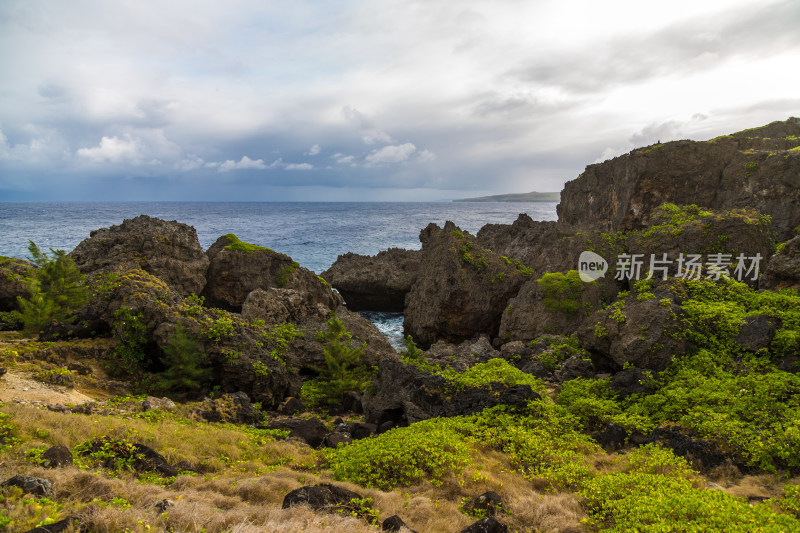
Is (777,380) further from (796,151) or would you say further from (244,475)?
(796,151)

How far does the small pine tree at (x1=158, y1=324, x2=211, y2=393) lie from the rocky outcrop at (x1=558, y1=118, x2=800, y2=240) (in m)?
32.8

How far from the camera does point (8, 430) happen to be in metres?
8.80

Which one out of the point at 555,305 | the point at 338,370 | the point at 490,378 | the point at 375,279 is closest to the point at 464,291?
the point at 555,305

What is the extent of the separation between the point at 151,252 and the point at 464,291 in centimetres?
2168

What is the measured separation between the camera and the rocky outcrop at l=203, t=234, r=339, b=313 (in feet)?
105

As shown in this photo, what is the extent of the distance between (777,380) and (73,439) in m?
18.1

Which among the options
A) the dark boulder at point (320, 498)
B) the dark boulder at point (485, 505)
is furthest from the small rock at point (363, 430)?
the dark boulder at point (485, 505)

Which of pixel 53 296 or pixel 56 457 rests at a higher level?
pixel 53 296

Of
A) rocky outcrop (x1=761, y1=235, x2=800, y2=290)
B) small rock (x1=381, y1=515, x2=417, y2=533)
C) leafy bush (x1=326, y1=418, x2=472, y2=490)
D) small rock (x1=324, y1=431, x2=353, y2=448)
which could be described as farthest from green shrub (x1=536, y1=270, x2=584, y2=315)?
small rock (x1=381, y1=515, x2=417, y2=533)

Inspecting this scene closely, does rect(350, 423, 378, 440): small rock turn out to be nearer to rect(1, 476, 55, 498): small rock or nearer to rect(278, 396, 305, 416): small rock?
rect(278, 396, 305, 416): small rock

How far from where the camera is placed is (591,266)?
27328 millimetres

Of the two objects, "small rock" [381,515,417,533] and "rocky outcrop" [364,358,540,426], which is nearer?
"small rock" [381,515,417,533]

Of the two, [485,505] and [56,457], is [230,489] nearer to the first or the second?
[56,457]

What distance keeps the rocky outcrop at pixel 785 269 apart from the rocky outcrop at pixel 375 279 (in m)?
29.5
